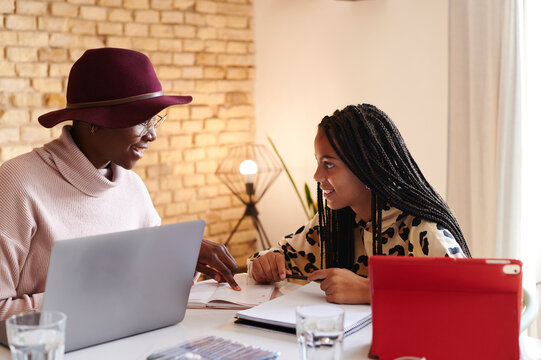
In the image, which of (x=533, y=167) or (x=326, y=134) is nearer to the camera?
(x=326, y=134)

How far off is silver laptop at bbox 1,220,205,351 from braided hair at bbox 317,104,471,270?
0.59 m

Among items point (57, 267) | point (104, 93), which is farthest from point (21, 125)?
point (57, 267)

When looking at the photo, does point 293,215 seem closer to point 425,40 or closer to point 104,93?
point 425,40

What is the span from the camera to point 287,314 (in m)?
1.55

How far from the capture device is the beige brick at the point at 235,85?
4.65m

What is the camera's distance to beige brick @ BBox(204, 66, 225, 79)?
457cm

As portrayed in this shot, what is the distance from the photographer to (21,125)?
378 centimetres

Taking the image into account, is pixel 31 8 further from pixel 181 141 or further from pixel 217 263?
pixel 217 263

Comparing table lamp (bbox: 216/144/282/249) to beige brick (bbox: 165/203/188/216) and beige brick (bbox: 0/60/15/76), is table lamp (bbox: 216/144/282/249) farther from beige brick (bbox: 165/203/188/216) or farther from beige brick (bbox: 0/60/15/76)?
beige brick (bbox: 0/60/15/76)

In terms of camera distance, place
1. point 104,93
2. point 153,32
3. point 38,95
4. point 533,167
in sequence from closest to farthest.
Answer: point 104,93 < point 533,167 < point 38,95 < point 153,32

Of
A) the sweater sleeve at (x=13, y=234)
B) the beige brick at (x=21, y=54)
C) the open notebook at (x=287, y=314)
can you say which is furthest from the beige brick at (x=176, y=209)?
the open notebook at (x=287, y=314)

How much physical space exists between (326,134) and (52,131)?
93.2 inches

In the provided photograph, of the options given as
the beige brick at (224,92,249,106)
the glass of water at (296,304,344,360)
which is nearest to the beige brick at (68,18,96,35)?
the beige brick at (224,92,249,106)

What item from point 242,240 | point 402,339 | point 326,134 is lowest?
point 242,240
